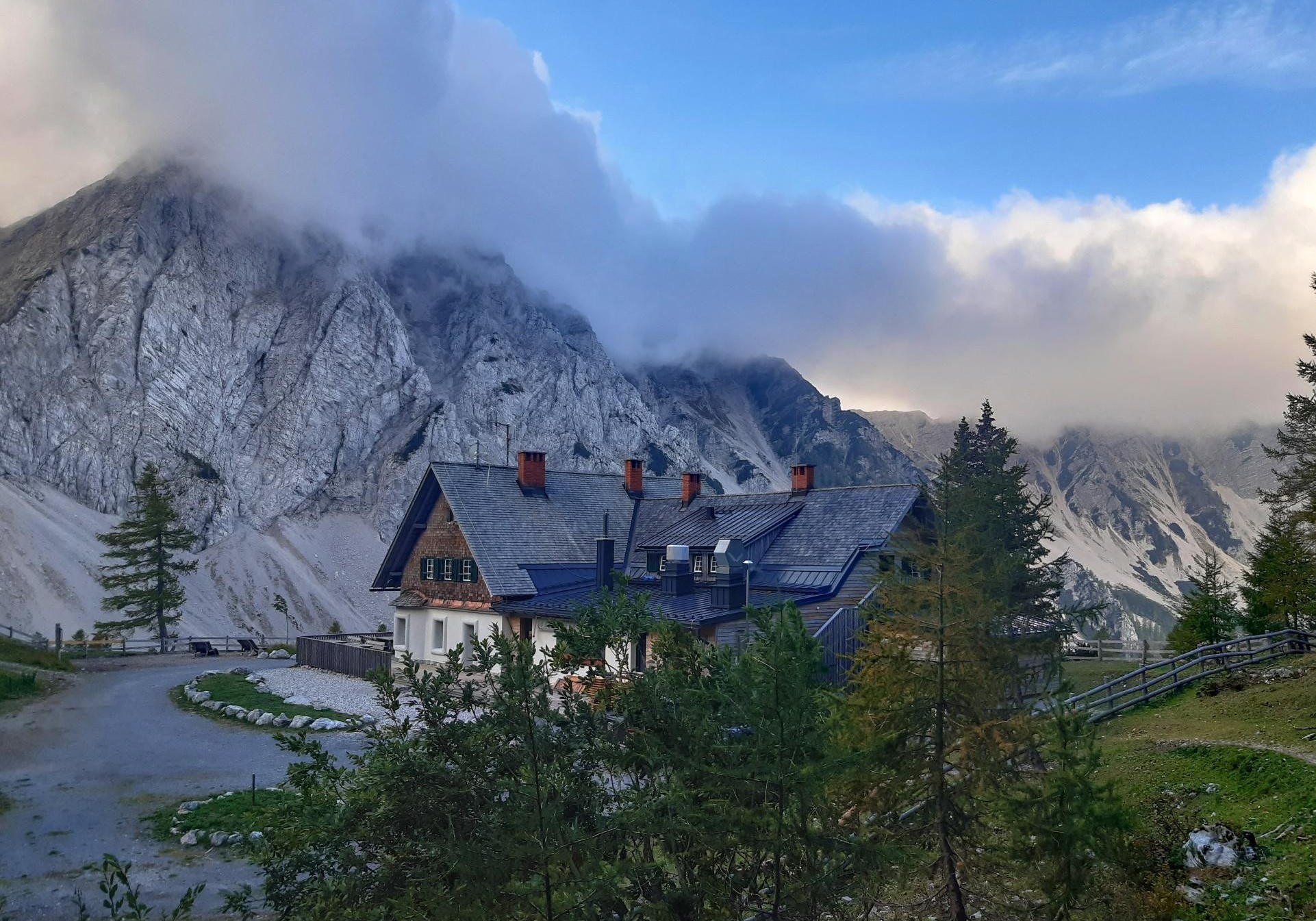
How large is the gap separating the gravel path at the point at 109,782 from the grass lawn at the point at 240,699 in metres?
0.58

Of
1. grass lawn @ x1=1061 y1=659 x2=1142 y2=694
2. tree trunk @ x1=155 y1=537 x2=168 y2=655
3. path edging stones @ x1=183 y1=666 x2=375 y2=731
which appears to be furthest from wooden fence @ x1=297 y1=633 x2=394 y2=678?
grass lawn @ x1=1061 y1=659 x2=1142 y2=694

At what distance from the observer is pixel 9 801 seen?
64.3 ft

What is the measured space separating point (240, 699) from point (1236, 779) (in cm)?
3150

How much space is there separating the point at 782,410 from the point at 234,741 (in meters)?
163

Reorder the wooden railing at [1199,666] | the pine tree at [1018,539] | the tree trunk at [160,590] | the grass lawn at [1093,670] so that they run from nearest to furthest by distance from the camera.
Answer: the pine tree at [1018,539] → the wooden railing at [1199,666] → the grass lawn at [1093,670] → the tree trunk at [160,590]

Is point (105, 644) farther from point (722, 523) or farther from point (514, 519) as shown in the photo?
point (722, 523)

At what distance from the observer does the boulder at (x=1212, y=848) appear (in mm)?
12023

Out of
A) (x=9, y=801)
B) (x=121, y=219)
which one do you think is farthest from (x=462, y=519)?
(x=121, y=219)

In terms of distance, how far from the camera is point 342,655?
3903cm

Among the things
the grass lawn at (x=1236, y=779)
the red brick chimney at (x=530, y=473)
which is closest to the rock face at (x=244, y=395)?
the red brick chimney at (x=530, y=473)

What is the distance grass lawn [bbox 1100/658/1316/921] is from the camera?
1104 centimetres

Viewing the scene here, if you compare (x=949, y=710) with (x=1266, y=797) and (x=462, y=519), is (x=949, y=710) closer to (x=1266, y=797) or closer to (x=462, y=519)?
(x=1266, y=797)

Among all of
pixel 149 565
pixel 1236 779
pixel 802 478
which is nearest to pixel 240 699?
pixel 149 565

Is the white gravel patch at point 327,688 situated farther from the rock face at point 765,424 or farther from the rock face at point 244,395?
the rock face at point 765,424
